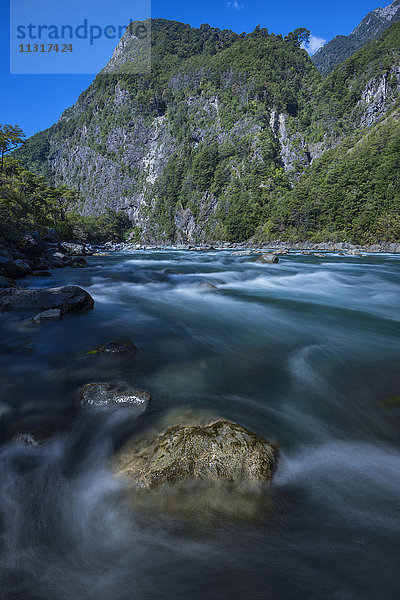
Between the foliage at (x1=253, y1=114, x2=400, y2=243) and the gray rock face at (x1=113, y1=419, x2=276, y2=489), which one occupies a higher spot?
the foliage at (x1=253, y1=114, x2=400, y2=243)

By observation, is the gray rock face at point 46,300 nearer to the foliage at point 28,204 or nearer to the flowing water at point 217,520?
the flowing water at point 217,520

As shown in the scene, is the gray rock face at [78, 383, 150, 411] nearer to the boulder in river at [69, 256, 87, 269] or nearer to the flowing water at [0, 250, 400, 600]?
the flowing water at [0, 250, 400, 600]

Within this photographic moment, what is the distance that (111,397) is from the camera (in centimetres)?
314

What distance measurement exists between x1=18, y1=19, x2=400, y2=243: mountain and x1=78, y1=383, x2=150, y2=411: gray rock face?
52715 mm

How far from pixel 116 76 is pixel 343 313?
20550cm

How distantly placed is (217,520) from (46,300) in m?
6.66

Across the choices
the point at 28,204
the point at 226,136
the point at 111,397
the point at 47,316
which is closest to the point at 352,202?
the point at 28,204

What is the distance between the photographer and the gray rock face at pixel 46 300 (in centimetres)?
679

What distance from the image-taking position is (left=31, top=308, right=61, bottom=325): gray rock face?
235 inches

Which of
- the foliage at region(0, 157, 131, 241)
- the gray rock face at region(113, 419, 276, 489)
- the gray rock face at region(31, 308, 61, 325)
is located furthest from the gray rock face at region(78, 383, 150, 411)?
the foliage at region(0, 157, 131, 241)

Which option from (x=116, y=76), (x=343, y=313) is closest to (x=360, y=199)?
(x=343, y=313)

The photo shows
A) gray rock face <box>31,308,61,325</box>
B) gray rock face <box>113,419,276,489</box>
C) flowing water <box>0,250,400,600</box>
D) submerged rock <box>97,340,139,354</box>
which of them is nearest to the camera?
flowing water <box>0,250,400,600</box>

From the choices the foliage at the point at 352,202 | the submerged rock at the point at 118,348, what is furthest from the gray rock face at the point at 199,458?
the foliage at the point at 352,202

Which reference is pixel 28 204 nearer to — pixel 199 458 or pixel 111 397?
pixel 111 397
